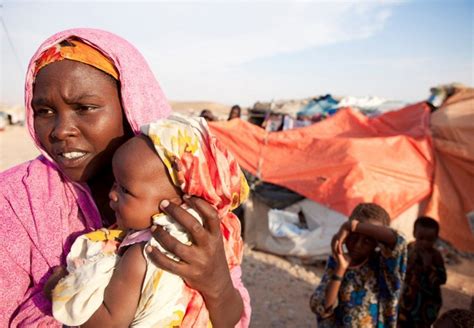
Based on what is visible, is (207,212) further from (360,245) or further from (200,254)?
(360,245)

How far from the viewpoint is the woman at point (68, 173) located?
1233 mm

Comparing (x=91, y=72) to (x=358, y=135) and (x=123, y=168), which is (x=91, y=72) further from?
(x=358, y=135)

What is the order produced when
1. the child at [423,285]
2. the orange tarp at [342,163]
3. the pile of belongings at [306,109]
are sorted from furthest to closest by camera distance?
the pile of belongings at [306,109], the orange tarp at [342,163], the child at [423,285]

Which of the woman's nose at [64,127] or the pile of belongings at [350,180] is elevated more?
the woman's nose at [64,127]

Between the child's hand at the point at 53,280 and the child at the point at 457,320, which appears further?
the child at the point at 457,320

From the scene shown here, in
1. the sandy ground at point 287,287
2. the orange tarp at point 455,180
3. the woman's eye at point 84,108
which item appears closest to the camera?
the woman's eye at point 84,108

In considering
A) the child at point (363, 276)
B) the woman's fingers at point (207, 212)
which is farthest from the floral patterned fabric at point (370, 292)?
the woman's fingers at point (207, 212)

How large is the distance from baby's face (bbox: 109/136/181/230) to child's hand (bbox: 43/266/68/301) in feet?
0.81

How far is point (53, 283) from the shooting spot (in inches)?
46.8

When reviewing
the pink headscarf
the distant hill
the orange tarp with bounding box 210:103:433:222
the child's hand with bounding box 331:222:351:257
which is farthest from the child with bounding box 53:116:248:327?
the distant hill

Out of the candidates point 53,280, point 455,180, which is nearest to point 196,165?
point 53,280

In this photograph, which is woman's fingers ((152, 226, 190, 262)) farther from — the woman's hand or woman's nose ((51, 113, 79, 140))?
woman's nose ((51, 113, 79, 140))

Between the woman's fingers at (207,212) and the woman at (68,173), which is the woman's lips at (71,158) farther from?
the woman's fingers at (207,212)

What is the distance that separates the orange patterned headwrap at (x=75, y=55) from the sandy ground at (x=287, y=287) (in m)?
3.69
